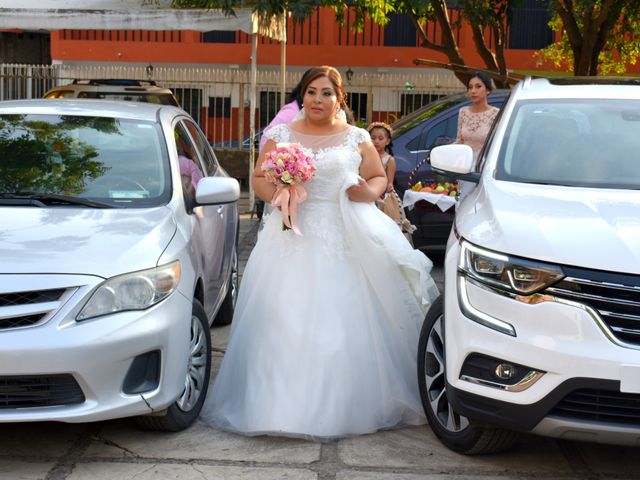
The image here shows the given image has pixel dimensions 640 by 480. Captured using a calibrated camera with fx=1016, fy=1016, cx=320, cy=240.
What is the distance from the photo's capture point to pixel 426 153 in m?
10.1

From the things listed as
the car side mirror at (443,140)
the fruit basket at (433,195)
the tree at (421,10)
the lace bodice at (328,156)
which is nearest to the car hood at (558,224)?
the lace bodice at (328,156)

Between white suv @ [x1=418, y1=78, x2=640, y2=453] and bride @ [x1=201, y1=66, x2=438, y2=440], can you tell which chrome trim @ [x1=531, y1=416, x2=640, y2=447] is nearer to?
white suv @ [x1=418, y1=78, x2=640, y2=453]

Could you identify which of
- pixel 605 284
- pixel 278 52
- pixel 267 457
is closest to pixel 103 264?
pixel 267 457

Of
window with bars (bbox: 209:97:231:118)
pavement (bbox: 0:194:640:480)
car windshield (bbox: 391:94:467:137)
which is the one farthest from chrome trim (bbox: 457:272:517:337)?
window with bars (bbox: 209:97:231:118)

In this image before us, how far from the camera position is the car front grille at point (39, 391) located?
432 centimetres

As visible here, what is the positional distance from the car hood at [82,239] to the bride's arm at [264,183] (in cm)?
61

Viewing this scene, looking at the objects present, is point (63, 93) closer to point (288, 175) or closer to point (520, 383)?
point (288, 175)

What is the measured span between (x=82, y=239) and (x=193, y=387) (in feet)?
3.24

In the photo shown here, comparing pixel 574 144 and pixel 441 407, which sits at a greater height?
pixel 574 144

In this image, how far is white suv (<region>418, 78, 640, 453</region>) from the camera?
12.9 ft

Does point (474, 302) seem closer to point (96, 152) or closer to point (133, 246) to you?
point (133, 246)

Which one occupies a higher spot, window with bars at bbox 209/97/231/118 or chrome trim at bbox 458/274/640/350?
chrome trim at bbox 458/274/640/350

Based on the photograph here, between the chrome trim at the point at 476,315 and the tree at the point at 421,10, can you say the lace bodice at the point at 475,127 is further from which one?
the chrome trim at the point at 476,315

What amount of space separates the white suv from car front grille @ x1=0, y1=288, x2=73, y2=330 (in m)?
1.69
